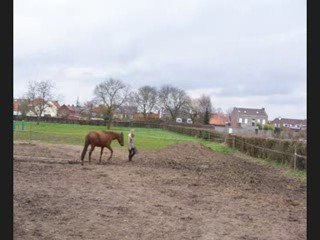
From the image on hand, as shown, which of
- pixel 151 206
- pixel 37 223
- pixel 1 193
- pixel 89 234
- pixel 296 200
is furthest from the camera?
pixel 296 200

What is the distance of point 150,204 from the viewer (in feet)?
27.4

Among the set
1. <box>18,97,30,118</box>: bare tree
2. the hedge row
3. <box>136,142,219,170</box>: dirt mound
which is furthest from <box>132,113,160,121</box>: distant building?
<box>136,142,219,170</box>: dirt mound

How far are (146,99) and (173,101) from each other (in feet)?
23.9

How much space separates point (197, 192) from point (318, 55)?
9.28m

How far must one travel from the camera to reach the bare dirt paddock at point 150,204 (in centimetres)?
635

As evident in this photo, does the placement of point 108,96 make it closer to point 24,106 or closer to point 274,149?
point 24,106

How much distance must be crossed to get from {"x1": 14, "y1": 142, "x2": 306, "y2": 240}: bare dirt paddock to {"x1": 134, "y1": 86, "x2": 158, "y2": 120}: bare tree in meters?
78.6

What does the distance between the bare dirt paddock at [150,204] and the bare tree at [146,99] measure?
78.6 metres

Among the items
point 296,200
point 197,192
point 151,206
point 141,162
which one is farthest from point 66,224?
point 141,162

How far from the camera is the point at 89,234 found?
19.8 feet

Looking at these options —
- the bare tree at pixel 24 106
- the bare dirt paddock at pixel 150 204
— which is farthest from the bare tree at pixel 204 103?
the bare dirt paddock at pixel 150 204

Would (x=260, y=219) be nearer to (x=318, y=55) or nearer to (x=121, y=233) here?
(x=121, y=233)

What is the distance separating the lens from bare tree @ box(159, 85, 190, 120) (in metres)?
96.2

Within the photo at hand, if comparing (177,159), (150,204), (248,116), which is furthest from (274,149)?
(248,116)
